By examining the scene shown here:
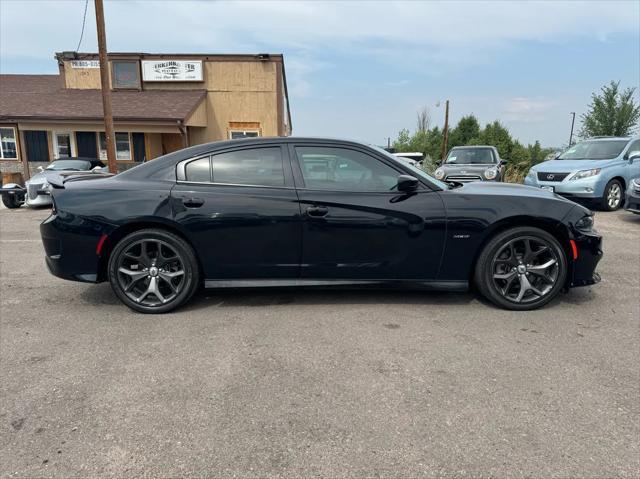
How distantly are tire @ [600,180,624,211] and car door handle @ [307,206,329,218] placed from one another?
8.93 meters

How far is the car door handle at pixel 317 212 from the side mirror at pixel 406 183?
0.63 metres

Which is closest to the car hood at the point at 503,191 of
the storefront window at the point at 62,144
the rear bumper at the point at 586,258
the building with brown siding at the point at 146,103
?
the rear bumper at the point at 586,258

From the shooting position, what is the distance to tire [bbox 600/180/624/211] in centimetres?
1002

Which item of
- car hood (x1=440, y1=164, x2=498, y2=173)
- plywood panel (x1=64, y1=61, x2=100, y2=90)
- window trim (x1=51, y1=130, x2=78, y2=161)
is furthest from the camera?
plywood panel (x1=64, y1=61, x2=100, y2=90)

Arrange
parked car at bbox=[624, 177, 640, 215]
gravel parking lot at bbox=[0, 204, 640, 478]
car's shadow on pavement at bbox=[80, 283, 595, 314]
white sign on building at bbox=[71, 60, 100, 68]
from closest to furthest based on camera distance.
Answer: gravel parking lot at bbox=[0, 204, 640, 478] → car's shadow on pavement at bbox=[80, 283, 595, 314] → parked car at bbox=[624, 177, 640, 215] → white sign on building at bbox=[71, 60, 100, 68]

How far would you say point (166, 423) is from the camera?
7.41ft

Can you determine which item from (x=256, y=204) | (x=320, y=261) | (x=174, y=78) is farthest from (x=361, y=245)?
A: (x=174, y=78)

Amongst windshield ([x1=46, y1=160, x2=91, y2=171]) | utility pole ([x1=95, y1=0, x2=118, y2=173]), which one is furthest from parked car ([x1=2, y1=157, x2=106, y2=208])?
utility pole ([x1=95, y1=0, x2=118, y2=173])

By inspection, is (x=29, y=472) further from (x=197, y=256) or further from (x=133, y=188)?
(x=133, y=188)

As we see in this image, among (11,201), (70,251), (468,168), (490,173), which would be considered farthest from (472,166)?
(11,201)

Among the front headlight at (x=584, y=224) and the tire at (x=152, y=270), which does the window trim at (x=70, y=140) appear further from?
the front headlight at (x=584, y=224)

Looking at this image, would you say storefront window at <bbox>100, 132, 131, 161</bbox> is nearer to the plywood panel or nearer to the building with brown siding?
the building with brown siding

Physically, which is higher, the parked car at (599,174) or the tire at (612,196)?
the parked car at (599,174)

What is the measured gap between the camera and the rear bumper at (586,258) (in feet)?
12.3
